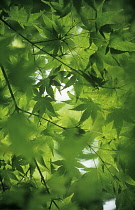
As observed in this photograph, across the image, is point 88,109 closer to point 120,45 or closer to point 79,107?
point 79,107

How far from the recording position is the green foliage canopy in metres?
0.81

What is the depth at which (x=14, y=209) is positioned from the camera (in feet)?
2.11

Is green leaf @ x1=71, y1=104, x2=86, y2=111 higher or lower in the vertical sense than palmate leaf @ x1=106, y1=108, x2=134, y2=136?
higher

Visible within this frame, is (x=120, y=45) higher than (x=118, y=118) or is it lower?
higher

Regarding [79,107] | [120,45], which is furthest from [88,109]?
[120,45]

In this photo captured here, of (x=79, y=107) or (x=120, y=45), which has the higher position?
(x=120, y=45)

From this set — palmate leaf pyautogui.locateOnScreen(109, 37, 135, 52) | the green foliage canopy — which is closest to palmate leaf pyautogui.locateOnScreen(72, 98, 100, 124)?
the green foliage canopy

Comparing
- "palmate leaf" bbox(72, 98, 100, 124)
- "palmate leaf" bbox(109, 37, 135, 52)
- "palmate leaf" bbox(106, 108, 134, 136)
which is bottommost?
"palmate leaf" bbox(106, 108, 134, 136)

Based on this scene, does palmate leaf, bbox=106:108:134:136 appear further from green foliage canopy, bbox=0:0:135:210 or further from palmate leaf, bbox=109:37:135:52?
palmate leaf, bbox=109:37:135:52

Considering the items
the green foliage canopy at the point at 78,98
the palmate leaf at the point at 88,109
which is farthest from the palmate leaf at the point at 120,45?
the palmate leaf at the point at 88,109

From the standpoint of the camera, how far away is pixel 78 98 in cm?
85

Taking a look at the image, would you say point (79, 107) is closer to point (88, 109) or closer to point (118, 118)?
point (88, 109)

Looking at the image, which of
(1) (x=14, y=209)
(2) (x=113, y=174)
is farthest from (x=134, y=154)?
(1) (x=14, y=209)

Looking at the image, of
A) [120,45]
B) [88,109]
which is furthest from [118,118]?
[120,45]
